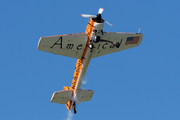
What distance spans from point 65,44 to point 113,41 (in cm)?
458

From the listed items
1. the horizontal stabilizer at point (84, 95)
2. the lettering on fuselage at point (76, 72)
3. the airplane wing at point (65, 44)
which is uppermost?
the airplane wing at point (65, 44)

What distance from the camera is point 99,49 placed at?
39.1 metres

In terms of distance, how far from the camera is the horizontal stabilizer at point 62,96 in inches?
1583

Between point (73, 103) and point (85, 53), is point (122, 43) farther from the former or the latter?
point (73, 103)

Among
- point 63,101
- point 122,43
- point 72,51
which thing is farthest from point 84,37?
point 63,101

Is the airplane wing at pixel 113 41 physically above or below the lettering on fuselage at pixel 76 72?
above

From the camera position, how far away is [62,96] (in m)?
40.8

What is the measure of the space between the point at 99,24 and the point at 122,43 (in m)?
5.23

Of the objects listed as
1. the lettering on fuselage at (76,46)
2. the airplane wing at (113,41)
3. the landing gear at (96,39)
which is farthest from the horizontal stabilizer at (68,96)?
the landing gear at (96,39)

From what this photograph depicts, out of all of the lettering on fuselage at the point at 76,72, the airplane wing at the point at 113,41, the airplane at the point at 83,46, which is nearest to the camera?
the airplane at the point at 83,46

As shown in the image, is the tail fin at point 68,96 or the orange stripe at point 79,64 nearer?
the orange stripe at point 79,64

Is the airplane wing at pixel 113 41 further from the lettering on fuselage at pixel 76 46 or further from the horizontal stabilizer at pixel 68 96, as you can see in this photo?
the horizontal stabilizer at pixel 68 96

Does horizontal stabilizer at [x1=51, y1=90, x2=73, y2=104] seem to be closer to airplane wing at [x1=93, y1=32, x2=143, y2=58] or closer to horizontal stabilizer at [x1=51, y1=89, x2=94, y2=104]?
horizontal stabilizer at [x1=51, y1=89, x2=94, y2=104]

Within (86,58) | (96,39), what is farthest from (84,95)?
(96,39)
